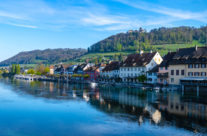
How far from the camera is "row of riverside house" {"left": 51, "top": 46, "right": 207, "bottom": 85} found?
6594 centimetres

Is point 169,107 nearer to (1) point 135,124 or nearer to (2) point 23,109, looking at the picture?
(1) point 135,124

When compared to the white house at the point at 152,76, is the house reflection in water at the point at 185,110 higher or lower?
lower

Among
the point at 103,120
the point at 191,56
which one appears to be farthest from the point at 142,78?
the point at 103,120

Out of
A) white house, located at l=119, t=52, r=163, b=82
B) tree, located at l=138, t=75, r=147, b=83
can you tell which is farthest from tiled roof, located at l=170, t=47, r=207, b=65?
white house, located at l=119, t=52, r=163, b=82

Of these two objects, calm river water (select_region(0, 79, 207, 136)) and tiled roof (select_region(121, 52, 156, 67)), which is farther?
tiled roof (select_region(121, 52, 156, 67))

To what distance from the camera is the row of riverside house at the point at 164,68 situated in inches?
2596

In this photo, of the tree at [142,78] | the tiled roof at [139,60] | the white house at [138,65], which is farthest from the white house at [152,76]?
the tiled roof at [139,60]

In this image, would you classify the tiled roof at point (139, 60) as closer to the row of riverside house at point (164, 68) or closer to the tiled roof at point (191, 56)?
the row of riverside house at point (164, 68)

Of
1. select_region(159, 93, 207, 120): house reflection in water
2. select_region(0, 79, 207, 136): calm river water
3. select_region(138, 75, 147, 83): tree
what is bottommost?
select_region(0, 79, 207, 136): calm river water

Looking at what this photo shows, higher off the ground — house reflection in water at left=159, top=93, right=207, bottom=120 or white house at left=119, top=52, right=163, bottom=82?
white house at left=119, top=52, right=163, bottom=82

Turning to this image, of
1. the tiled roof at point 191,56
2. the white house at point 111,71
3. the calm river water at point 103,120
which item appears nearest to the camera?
the calm river water at point 103,120

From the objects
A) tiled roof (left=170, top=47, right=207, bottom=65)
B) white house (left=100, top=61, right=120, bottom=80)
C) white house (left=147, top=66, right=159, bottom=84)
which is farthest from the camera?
white house (left=100, top=61, right=120, bottom=80)

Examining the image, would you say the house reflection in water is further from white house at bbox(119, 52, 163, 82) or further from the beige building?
white house at bbox(119, 52, 163, 82)

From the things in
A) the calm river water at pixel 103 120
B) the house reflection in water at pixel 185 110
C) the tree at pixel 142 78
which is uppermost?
the tree at pixel 142 78
